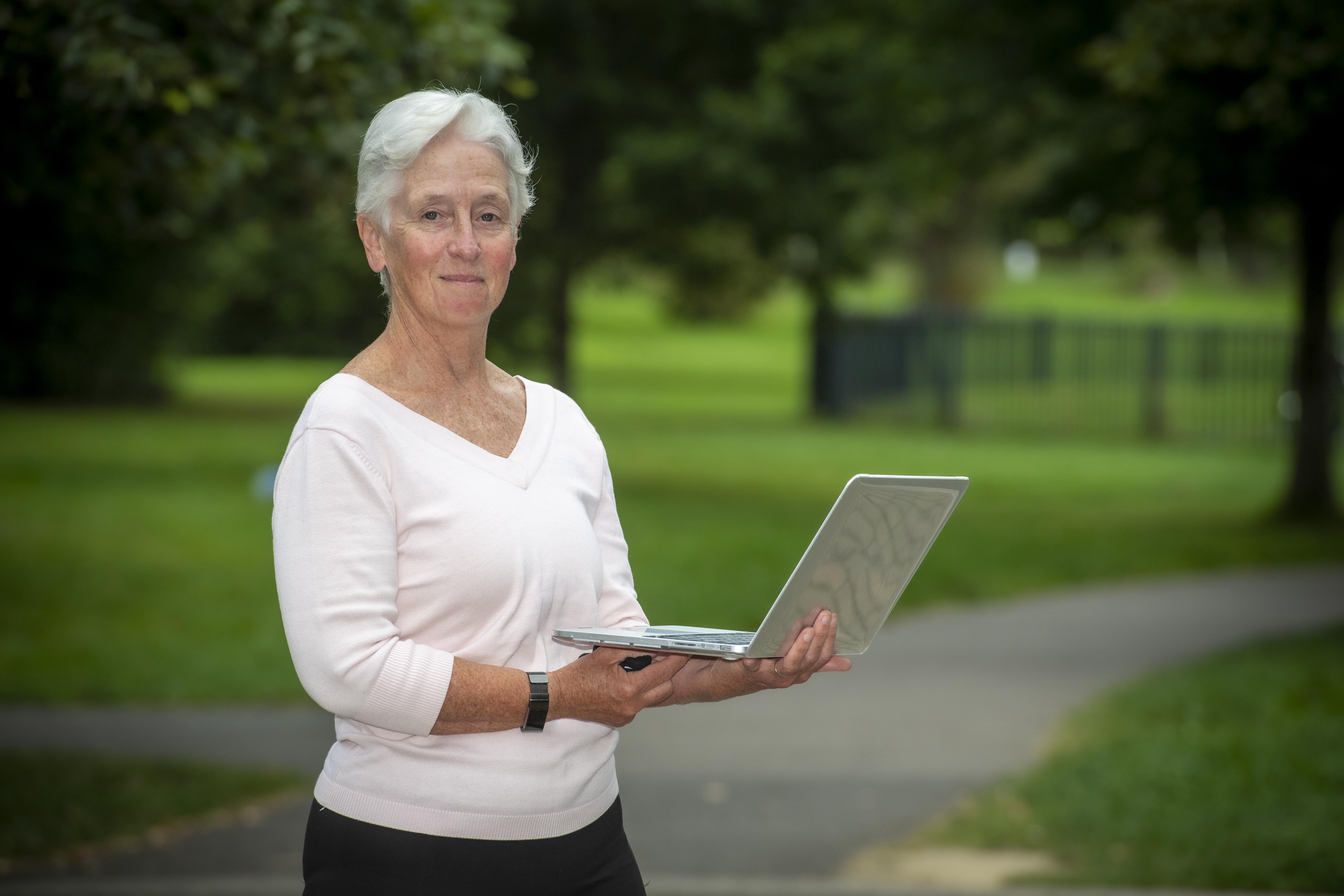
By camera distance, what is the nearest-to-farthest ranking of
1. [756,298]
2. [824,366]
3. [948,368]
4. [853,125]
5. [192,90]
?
[192,90] < [853,125] < [948,368] < [824,366] < [756,298]

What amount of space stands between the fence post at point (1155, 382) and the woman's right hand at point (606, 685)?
26.3 meters

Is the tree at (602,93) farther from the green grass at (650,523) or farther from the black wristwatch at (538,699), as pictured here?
the black wristwatch at (538,699)

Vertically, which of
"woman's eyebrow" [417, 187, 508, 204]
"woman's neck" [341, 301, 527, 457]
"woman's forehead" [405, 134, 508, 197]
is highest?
"woman's forehead" [405, 134, 508, 197]

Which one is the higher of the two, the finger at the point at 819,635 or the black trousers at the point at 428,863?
the finger at the point at 819,635

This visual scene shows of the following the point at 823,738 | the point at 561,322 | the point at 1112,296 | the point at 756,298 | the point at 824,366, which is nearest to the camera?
the point at 823,738

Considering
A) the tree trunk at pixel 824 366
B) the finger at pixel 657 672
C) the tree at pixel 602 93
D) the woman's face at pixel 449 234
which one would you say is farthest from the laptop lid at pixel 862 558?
the tree trunk at pixel 824 366

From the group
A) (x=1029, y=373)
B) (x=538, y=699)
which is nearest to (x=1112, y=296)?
(x=1029, y=373)

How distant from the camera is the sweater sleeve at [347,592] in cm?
215

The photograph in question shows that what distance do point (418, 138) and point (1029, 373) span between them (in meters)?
28.2

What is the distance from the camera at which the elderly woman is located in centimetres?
218

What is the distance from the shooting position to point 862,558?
230cm


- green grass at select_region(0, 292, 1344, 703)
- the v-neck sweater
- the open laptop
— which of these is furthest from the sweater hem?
green grass at select_region(0, 292, 1344, 703)

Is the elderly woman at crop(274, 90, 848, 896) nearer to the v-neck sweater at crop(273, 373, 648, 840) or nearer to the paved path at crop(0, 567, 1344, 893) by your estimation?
the v-neck sweater at crop(273, 373, 648, 840)

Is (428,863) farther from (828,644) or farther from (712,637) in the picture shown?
(828,644)
